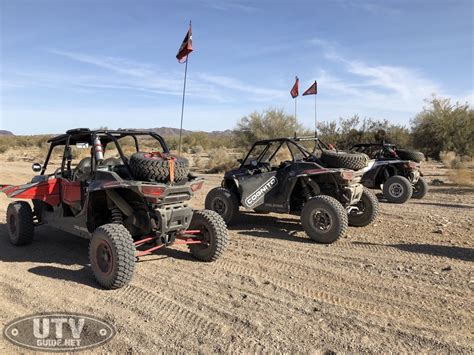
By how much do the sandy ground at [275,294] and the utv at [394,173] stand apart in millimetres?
3672

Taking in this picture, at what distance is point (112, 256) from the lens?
4.67 m

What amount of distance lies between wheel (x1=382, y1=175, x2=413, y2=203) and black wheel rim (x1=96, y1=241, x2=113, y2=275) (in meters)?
8.15

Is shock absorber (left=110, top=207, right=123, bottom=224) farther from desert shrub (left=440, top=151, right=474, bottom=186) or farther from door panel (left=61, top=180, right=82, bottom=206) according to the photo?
desert shrub (left=440, top=151, right=474, bottom=186)

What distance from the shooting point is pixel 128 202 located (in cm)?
549

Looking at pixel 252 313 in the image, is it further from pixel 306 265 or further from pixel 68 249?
pixel 68 249

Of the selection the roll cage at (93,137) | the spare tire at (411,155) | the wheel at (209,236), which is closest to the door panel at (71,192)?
the roll cage at (93,137)

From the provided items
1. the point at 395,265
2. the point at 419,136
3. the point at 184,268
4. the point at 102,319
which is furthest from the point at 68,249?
the point at 419,136

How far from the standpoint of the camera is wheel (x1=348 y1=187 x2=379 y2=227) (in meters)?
7.75

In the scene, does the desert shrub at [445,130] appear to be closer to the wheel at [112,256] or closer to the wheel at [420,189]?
the wheel at [420,189]

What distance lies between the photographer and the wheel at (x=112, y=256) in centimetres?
460

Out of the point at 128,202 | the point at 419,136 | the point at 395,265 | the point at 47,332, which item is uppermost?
the point at 419,136

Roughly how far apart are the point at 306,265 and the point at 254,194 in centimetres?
253

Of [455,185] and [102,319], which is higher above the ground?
[455,185]

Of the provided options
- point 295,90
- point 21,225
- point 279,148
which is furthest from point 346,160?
point 295,90
